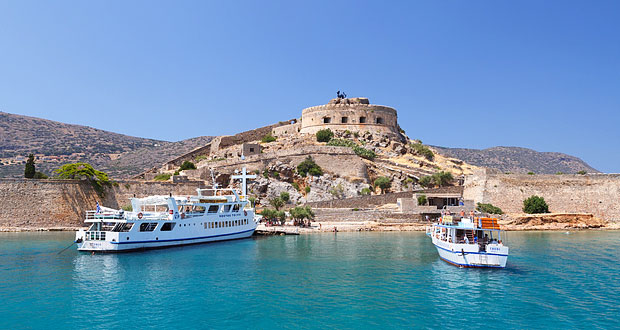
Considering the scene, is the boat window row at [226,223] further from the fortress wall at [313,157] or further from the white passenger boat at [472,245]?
the white passenger boat at [472,245]

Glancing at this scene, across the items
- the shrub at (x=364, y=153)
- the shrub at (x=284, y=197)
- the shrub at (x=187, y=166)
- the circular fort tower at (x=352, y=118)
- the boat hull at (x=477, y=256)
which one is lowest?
the boat hull at (x=477, y=256)

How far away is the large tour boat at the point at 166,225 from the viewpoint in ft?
76.3

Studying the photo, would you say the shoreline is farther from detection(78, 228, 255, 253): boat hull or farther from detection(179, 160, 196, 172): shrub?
detection(179, 160, 196, 172): shrub

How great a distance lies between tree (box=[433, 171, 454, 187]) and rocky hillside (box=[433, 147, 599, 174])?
2689 inches

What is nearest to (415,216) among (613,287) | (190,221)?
(190,221)

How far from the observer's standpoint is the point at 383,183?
3938cm

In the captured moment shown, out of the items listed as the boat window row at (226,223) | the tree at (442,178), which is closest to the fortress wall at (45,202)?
the boat window row at (226,223)

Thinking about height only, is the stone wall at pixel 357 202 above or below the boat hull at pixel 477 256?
above

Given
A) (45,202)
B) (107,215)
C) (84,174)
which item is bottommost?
(107,215)

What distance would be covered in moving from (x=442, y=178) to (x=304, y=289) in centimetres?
2730

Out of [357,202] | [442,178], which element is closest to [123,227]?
[357,202]

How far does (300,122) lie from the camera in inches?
2191

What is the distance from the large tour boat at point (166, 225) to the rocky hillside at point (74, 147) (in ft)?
128

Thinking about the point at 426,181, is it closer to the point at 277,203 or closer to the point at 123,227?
the point at 277,203
